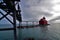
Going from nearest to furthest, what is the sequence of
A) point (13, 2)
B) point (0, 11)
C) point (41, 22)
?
1. point (13, 2)
2. point (0, 11)
3. point (41, 22)

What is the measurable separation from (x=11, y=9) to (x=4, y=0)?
5.93ft

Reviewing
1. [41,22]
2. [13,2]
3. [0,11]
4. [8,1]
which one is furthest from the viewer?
[41,22]

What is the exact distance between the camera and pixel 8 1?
17.4m

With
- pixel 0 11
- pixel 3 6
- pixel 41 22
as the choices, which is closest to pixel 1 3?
pixel 3 6

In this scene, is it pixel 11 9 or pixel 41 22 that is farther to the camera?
pixel 41 22

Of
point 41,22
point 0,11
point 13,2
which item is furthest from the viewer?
point 41,22

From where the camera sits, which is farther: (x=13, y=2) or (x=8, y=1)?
(x=13, y=2)

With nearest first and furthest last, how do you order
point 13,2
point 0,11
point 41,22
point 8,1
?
point 8,1 < point 13,2 < point 0,11 < point 41,22

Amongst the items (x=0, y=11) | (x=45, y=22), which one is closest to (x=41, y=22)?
(x=45, y=22)

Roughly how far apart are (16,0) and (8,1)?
1.47 metres

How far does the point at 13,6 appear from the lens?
18688 millimetres

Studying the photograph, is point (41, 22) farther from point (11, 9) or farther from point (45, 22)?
point (11, 9)

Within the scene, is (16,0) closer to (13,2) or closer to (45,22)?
(13,2)

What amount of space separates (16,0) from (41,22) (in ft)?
173
